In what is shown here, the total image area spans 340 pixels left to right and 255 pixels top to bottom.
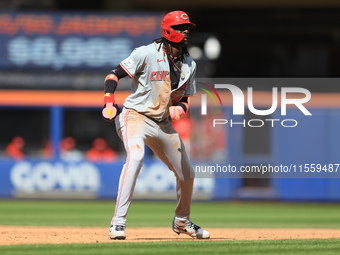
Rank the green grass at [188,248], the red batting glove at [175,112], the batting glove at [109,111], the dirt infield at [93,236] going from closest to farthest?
the green grass at [188,248]
the batting glove at [109,111]
the red batting glove at [175,112]
the dirt infield at [93,236]

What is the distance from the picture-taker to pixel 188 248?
590 cm

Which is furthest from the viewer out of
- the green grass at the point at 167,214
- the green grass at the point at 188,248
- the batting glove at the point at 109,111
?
the green grass at the point at 167,214

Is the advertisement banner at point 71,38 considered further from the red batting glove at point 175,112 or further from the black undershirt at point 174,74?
the red batting glove at point 175,112

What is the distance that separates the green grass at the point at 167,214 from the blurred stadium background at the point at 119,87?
1.65 feet

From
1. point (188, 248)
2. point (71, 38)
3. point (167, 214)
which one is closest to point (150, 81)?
point (188, 248)

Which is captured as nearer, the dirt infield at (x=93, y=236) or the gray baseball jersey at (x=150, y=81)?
the gray baseball jersey at (x=150, y=81)

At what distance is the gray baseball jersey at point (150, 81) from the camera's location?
6.43 meters

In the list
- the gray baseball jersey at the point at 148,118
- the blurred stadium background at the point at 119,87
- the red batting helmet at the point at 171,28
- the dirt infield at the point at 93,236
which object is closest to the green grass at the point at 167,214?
the blurred stadium background at the point at 119,87

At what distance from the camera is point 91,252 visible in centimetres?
555

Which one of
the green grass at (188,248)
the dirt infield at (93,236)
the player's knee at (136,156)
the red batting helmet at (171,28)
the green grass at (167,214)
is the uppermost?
the red batting helmet at (171,28)

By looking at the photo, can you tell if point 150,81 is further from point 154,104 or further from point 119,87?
point 119,87

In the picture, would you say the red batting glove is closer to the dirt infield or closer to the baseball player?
the baseball player

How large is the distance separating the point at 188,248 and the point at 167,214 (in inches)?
256

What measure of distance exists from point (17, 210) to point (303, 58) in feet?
39.6
